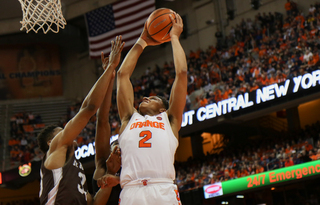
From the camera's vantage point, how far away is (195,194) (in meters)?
12.5

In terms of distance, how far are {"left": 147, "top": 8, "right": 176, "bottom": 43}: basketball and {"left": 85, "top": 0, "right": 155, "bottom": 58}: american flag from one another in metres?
14.7

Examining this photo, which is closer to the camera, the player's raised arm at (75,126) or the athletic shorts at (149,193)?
the athletic shorts at (149,193)

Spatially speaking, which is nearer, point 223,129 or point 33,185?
point 223,129

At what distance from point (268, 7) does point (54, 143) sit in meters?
15.9

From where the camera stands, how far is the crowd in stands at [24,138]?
17.8 metres

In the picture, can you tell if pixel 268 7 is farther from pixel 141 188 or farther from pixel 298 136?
pixel 141 188

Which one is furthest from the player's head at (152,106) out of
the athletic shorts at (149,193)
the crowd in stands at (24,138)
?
the crowd in stands at (24,138)

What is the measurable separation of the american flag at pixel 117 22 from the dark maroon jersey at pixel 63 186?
15526 mm

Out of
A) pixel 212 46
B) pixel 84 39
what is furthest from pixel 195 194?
pixel 84 39

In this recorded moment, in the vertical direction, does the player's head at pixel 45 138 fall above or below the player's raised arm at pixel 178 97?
below

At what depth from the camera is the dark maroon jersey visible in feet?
10.0

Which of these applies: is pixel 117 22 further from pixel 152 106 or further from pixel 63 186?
pixel 63 186

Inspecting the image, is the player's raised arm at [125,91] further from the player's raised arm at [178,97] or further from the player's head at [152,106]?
the player's raised arm at [178,97]

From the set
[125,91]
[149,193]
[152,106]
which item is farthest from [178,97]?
[149,193]
